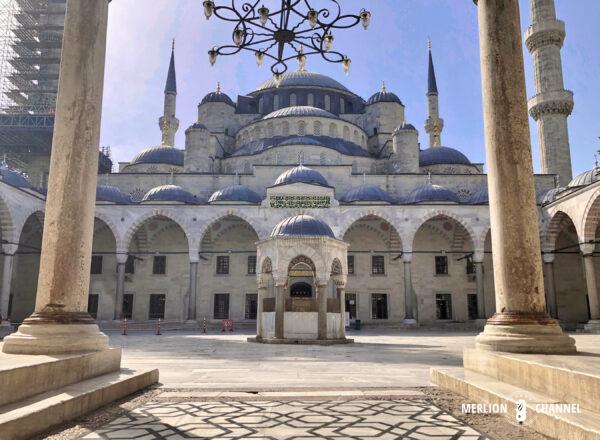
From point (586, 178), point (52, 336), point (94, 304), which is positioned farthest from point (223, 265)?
point (52, 336)

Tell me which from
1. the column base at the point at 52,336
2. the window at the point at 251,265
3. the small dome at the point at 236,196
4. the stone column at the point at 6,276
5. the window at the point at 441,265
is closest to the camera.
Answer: the column base at the point at 52,336

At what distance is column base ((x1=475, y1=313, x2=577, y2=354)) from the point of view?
433 cm

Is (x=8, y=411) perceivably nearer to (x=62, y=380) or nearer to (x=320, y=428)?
(x=62, y=380)

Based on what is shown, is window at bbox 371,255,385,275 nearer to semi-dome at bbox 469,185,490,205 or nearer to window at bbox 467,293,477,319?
window at bbox 467,293,477,319

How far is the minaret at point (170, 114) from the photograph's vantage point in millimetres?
31850

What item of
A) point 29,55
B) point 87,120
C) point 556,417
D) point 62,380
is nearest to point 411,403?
point 556,417

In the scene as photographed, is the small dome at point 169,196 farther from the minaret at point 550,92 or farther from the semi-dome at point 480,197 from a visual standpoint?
the minaret at point 550,92

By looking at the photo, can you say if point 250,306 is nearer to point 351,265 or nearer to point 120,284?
point 351,265

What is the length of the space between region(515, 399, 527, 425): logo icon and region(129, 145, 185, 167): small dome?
2684 cm

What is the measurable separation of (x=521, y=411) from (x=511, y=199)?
2103 mm

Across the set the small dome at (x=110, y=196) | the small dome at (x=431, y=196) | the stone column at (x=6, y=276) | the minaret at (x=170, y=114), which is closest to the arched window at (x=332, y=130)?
the small dome at (x=431, y=196)

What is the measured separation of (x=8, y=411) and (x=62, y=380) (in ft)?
3.00

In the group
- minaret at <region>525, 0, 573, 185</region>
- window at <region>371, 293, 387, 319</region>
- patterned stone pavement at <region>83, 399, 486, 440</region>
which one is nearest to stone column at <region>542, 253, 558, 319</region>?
minaret at <region>525, 0, 573, 185</region>

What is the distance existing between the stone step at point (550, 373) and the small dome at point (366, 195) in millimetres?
18032
